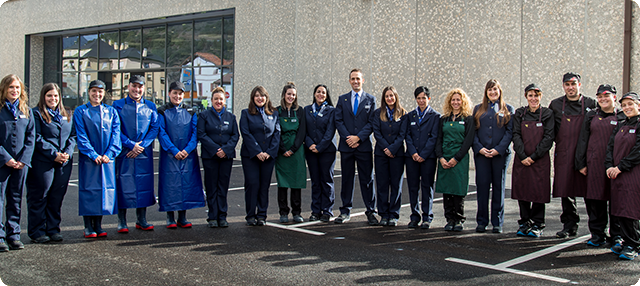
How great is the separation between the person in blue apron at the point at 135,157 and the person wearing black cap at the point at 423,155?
3.35 meters

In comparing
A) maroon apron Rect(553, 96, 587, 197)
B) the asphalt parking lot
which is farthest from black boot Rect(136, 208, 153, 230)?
maroon apron Rect(553, 96, 587, 197)

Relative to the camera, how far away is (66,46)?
23656 mm

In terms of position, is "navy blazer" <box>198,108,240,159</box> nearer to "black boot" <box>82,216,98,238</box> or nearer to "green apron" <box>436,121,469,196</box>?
"black boot" <box>82,216,98,238</box>

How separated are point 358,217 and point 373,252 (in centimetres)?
204

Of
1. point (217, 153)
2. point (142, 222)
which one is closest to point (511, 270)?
point (217, 153)

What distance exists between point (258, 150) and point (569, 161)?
12.6ft

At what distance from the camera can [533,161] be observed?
6.50 metres

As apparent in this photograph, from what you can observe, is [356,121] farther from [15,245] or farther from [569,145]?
[15,245]

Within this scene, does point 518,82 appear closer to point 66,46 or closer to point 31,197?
point 31,197

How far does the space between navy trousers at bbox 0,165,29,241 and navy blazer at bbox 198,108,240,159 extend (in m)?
2.09

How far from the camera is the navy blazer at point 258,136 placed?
23.4 ft

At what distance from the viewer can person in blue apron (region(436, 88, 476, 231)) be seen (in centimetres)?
678

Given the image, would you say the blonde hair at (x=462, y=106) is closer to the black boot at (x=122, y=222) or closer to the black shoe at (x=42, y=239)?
the black boot at (x=122, y=222)

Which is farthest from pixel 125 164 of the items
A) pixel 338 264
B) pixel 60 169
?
pixel 338 264
